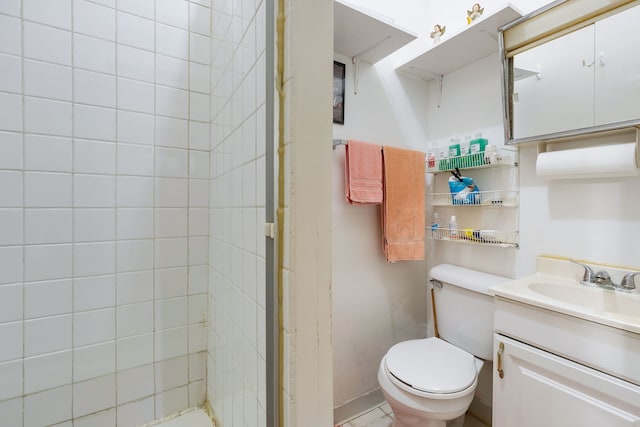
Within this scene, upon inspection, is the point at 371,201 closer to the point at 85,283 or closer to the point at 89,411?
the point at 85,283

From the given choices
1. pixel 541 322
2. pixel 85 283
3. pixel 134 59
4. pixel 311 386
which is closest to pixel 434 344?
pixel 541 322

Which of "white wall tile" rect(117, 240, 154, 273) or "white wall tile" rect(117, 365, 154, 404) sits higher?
"white wall tile" rect(117, 240, 154, 273)

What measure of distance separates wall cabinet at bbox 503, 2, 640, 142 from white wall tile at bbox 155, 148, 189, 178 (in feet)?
4.86

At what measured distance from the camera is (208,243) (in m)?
1.20

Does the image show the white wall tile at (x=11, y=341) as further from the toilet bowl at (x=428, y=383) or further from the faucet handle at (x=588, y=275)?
the faucet handle at (x=588, y=275)

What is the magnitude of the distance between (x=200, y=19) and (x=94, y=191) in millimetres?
789

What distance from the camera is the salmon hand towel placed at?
1.56m

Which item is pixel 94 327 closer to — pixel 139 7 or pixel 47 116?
pixel 47 116

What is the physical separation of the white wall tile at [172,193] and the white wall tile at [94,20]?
527 mm

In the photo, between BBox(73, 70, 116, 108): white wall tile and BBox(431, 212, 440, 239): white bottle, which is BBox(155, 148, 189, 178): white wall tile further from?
BBox(431, 212, 440, 239): white bottle

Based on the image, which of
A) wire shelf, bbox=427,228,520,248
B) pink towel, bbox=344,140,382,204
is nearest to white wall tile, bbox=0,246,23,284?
pink towel, bbox=344,140,382,204

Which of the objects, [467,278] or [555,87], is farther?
[467,278]

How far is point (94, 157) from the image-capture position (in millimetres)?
998

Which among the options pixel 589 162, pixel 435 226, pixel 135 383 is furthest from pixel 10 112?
pixel 589 162
